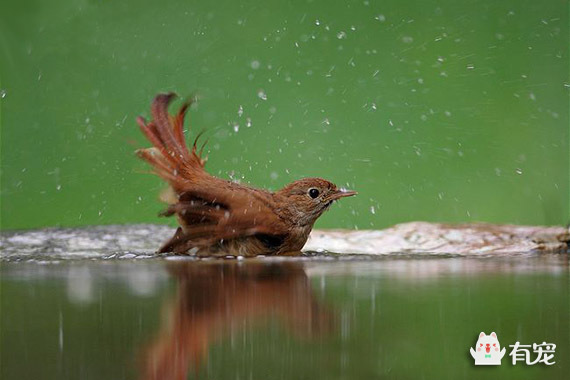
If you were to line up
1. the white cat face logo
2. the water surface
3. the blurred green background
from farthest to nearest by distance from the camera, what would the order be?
1. the blurred green background
2. the white cat face logo
3. the water surface

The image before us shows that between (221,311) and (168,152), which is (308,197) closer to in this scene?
(168,152)

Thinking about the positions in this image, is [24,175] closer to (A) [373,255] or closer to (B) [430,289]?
(A) [373,255]

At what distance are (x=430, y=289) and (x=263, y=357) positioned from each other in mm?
1330

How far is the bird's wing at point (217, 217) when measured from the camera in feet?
15.6

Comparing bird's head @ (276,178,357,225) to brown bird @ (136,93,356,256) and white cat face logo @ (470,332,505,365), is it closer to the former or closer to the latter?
brown bird @ (136,93,356,256)

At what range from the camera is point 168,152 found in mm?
4891

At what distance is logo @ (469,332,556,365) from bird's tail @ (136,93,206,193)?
2.70m

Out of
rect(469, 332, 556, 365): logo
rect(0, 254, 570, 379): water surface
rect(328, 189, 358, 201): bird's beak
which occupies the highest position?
rect(328, 189, 358, 201): bird's beak

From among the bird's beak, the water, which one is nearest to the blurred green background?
the bird's beak

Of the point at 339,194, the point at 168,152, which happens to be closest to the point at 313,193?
the point at 339,194

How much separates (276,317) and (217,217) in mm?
2115

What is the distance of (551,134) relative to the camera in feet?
23.5

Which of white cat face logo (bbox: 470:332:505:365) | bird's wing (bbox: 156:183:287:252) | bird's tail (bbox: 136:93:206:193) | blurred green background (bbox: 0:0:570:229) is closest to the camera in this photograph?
white cat face logo (bbox: 470:332:505:365)

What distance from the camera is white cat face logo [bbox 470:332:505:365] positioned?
7.55ft
